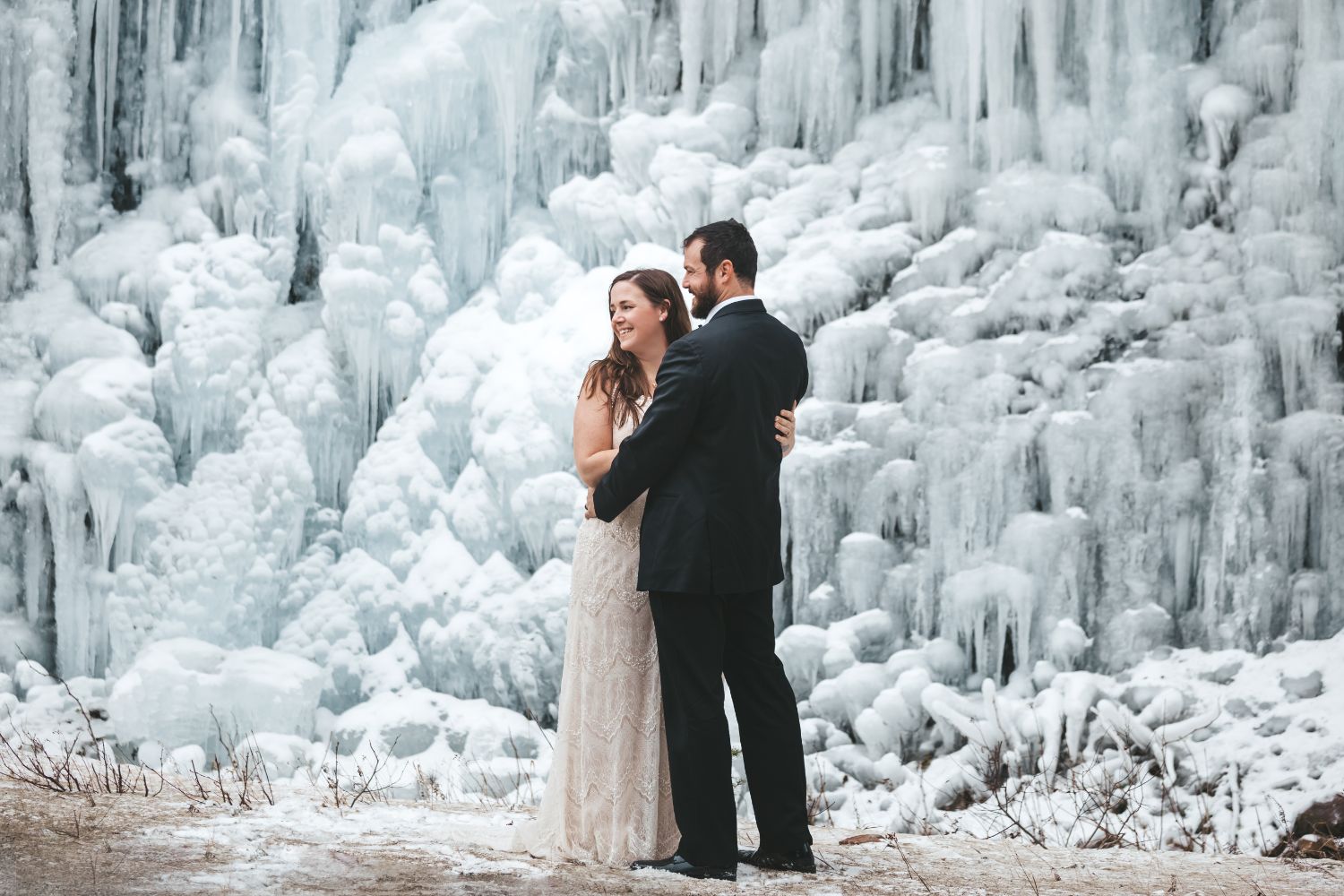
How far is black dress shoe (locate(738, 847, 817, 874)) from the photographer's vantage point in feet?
8.19

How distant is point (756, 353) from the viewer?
2.45 m

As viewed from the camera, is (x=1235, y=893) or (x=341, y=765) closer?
(x=1235, y=893)

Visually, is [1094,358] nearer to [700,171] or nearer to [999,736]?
[999,736]

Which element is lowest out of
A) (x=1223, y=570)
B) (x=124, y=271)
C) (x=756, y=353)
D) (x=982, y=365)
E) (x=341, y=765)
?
(x=341, y=765)

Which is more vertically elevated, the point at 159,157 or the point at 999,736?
the point at 159,157

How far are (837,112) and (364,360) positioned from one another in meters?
3.03

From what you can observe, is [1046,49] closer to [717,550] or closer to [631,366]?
[631,366]

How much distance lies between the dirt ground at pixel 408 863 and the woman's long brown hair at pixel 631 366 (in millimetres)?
1001

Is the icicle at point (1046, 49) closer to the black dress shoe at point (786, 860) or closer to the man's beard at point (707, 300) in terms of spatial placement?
the man's beard at point (707, 300)

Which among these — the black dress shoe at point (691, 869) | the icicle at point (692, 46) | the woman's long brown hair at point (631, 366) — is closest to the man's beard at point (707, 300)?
the woman's long brown hair at point (631, 366)

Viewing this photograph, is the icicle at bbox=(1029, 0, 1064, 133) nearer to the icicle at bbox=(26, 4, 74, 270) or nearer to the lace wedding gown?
the lace wedding gown

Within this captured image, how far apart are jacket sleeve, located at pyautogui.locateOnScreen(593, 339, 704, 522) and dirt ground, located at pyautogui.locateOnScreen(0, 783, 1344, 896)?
0.79 m

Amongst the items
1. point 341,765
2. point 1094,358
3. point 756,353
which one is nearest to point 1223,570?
point 1094,358

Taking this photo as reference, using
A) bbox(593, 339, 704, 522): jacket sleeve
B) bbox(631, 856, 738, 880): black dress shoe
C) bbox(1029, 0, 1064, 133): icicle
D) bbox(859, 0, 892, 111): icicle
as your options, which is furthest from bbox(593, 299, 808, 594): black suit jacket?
bbox(859, 0, 892, 111): icicle
